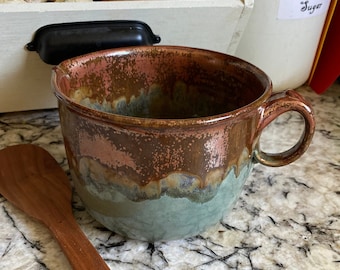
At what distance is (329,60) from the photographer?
0.58m

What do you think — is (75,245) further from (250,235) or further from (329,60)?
(329,60)

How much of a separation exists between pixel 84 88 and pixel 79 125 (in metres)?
0.08

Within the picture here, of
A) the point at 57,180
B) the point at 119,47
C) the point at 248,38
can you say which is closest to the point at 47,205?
the point at 57,180

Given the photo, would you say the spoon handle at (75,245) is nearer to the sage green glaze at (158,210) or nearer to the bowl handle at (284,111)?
the sage green glaze at (158,210)

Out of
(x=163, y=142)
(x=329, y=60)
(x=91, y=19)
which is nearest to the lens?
(x=163, y=142)

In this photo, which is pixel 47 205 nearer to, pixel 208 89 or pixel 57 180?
pixel 57 180

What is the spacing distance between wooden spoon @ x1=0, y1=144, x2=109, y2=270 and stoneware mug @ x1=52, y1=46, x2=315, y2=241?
2 cm

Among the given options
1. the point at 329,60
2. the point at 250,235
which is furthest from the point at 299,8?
the point at 250,235

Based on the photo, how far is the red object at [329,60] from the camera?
1.88ft

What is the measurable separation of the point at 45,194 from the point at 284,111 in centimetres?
20

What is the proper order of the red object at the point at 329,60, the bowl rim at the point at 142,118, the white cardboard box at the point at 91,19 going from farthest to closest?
the red object at the point at 329,60
the white cardboard box at the point at 91,19
the bowl rim at the point at 142,118

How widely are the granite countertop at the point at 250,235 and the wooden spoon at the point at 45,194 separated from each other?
0.01m

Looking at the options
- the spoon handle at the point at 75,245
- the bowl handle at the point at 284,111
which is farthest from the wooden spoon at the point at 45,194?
the bowl handle at the point at 284,111

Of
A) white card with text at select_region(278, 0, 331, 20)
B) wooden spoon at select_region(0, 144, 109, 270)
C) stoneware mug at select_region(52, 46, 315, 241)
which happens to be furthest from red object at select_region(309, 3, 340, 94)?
wooden spoon at select_region(0, 144, 109, 270)
